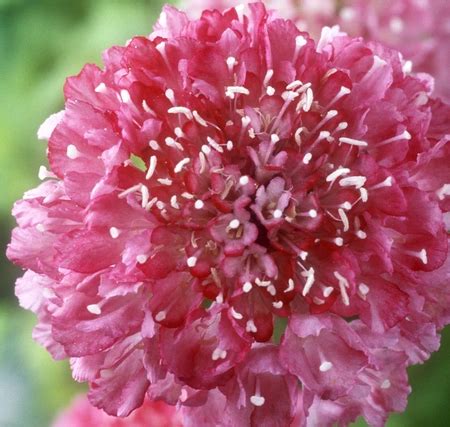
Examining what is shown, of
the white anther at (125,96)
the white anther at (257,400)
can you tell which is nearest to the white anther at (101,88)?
the white anther at (125,96)

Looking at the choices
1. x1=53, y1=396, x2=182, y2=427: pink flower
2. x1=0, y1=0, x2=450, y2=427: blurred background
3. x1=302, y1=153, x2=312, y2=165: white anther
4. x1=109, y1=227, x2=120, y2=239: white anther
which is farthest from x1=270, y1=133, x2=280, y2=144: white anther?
x1=0, y1=0, x2=450, y2=427: blurred background

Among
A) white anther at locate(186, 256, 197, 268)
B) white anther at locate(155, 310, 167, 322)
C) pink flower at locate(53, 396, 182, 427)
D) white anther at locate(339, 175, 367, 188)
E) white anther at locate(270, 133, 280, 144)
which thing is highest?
white anther at locate(270, 133, 280, 144)

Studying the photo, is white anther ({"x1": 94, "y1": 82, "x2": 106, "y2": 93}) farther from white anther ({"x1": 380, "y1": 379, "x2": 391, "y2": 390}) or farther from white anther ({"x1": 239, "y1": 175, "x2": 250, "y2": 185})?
white anther ({"x1": 380, "y1": 379, "x2": 391, "y2": 390})

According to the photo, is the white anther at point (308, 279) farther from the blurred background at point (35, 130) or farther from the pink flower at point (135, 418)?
the blurred background at point (35, 130)

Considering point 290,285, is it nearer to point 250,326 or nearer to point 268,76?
point 250,326

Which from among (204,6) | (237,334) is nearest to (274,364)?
(237,334)
